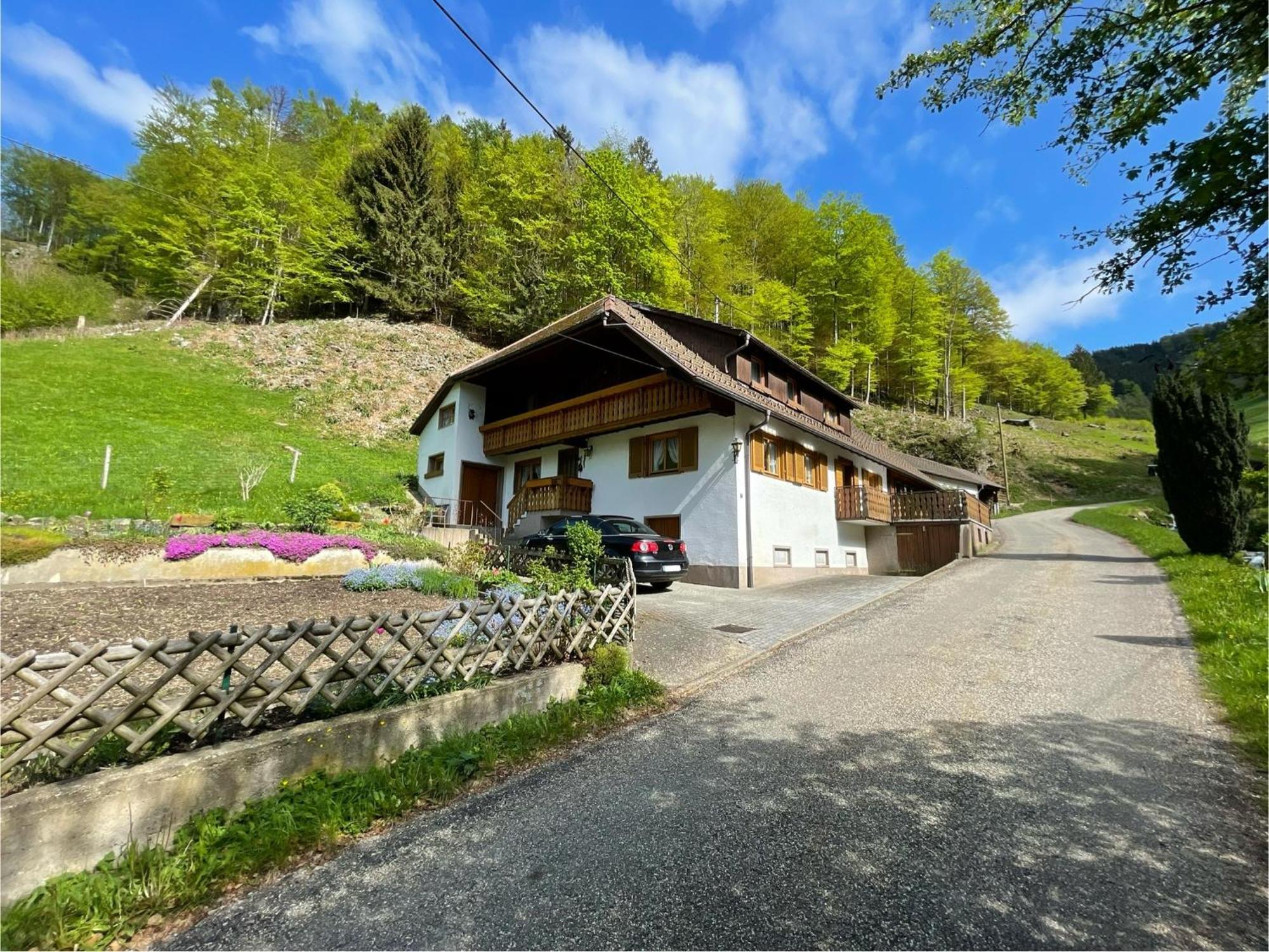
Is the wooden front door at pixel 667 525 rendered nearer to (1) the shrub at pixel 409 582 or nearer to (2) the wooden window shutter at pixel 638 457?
(2) the wooden window shutter at pixel 638 457

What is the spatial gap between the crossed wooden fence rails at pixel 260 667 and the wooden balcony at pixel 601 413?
8.42m

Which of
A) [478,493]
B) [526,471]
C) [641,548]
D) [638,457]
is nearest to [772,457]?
[638,457]

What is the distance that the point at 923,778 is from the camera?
3596mm

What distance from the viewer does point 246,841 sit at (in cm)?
274

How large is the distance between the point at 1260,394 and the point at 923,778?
3103 millimetres

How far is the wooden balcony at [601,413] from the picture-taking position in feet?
44.7

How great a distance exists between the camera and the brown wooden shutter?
1394cm

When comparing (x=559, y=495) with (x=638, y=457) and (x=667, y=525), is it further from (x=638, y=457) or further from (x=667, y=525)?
(x=667, y=525)

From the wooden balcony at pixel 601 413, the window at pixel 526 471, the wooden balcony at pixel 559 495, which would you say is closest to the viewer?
the wooden balcony at pixel 601 413

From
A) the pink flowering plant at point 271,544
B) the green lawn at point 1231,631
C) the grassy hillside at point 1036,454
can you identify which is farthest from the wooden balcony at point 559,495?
the grassy hillside at point 1036,454

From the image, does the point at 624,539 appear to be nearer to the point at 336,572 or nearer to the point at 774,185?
the point at 336,572

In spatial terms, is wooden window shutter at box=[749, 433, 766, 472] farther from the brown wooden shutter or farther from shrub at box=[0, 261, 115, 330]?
shrub at box=[0, 261, 115, 330]

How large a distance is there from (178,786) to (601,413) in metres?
13.6

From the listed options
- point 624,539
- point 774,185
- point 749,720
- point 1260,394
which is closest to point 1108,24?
point 1260,394
